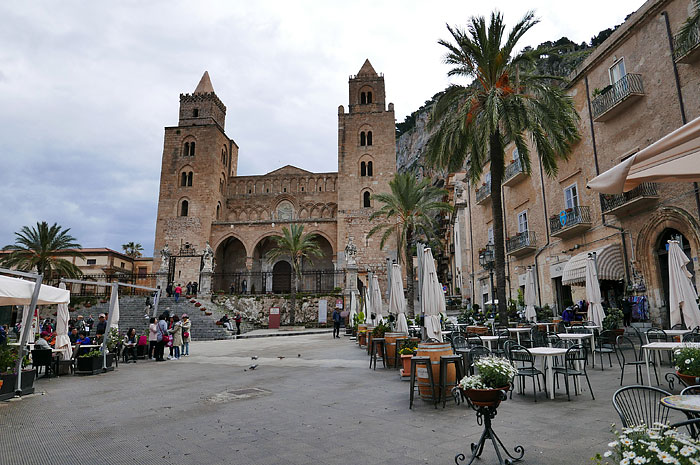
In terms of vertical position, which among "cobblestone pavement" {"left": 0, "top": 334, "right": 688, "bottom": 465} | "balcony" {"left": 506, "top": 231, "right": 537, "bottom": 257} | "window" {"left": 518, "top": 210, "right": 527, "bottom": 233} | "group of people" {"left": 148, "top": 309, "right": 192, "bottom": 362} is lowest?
"cobblestone pavement" {"left": 0, "top": 334, "right": 688, "bottom": 465}

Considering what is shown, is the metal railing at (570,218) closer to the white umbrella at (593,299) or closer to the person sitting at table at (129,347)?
the white umbrella at (593,299)

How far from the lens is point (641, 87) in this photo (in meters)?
13.4

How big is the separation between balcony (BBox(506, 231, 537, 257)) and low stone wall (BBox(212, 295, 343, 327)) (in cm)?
1111

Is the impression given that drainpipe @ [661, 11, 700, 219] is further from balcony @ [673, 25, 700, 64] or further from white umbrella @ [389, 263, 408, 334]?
white umbrella @ [389, 263, 408, 334]

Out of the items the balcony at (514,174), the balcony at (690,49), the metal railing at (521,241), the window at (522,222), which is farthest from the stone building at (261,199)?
the balcony at (690,49)

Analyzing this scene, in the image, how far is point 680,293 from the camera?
25.6 feet

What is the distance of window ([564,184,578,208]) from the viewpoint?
1675 centimetres

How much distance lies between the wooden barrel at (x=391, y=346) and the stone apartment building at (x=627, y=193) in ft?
27.6

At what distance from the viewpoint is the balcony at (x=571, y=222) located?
15.8m

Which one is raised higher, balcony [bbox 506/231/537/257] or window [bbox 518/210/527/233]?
window [bbox 518/210/527/233]

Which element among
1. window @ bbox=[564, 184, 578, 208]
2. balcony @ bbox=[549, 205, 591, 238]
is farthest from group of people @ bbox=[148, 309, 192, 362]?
window @ bbox=[564, 184, 578, 208]

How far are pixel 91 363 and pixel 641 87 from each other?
59.1 feet

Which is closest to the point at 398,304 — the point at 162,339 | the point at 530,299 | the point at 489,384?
the point at 530,299

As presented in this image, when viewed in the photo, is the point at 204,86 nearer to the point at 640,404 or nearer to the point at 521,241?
the point at 521,241
